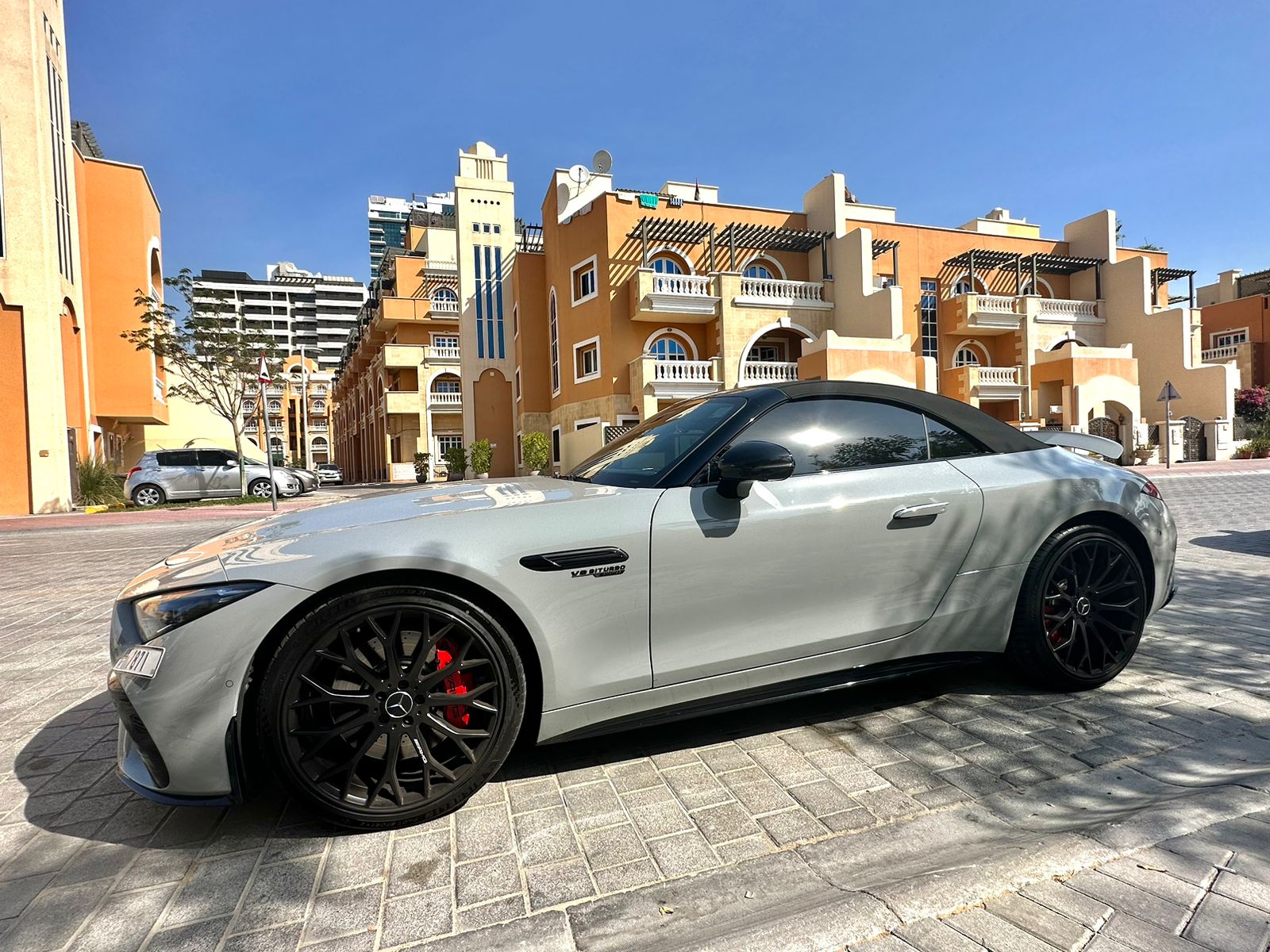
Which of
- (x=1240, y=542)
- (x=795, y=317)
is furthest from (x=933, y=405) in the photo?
(x=795, y=317)

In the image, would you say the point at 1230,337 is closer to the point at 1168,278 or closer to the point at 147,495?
the point at 1168,278

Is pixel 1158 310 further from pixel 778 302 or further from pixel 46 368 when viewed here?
pixel 46 368

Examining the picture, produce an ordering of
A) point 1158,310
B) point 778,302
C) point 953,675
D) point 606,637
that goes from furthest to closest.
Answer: point 1158,310
point 778,302
point 953,675
point 606,637

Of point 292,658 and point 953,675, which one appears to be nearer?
point 292,658

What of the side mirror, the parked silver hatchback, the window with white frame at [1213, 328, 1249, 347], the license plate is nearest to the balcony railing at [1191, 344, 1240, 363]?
the window with white frame at [1213, 328, 1249, 347]

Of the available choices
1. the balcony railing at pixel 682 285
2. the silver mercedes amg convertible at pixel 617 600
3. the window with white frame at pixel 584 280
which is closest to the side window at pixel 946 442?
the silver mercedes amg convertible at pixel 617 600

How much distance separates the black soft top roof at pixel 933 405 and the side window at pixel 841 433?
0.04 m

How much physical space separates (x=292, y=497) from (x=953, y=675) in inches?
843

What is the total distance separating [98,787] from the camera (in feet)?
7.57

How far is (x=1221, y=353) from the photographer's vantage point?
41594 millimetres

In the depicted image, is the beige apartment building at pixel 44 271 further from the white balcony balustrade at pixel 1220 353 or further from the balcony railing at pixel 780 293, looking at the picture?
the white balcony balustrade at pixel 1220 353

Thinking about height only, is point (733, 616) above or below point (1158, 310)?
below

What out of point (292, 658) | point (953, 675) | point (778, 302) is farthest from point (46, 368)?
point (778, 302)

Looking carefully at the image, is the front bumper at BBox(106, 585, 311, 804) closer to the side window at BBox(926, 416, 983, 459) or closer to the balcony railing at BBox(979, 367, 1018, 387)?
the side window at BBox(926, 416, 983, 459)
